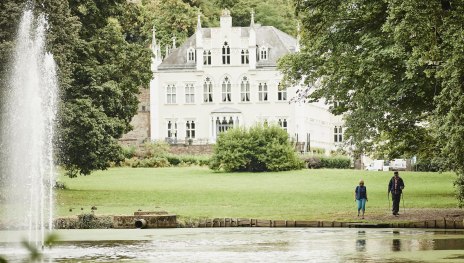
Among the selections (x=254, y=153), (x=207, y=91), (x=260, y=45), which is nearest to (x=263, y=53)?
(x=260, y=45)

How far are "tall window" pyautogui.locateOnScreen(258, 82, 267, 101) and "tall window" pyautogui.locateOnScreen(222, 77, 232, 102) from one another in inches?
123

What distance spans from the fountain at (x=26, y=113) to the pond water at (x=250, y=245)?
14.9m

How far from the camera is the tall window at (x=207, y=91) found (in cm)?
12112

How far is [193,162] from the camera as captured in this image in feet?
326

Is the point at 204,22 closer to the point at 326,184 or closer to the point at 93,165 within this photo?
the point at 326,184

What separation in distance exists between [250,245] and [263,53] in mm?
93570

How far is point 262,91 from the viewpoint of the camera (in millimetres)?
120375

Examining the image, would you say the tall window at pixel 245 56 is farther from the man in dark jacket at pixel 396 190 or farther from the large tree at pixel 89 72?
the man in dark jacket at pixel 396 190

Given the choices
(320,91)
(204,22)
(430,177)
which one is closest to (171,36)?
(204,22)

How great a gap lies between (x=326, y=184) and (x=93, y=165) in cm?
1733

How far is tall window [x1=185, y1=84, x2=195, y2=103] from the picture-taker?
399 ft

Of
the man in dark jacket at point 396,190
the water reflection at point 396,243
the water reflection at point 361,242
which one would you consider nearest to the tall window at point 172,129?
the man in dark jacket at point 396,190

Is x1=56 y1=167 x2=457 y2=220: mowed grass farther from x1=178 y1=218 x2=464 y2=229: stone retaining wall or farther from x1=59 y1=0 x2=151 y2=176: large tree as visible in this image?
x1=178 y1=218 x2=464 y2=229: stone retaining wall

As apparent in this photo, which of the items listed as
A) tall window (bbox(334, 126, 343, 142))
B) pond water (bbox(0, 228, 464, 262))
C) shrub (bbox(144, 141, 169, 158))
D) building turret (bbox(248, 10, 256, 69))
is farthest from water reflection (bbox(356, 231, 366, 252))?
tall window (bbox(334, 126, 343, 142))
